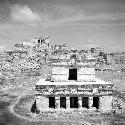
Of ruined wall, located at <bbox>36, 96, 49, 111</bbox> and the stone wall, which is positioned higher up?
the stone wall

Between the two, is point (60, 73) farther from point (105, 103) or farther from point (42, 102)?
point (105, 103)

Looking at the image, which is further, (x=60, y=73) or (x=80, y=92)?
(x=60, y=73)

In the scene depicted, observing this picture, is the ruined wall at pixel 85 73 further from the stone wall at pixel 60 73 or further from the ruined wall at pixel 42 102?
the ruined wall at pixel 42 102

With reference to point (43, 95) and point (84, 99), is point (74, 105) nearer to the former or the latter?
point (84, 99)

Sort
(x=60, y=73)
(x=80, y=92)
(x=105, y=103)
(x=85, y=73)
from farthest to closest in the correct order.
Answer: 1. (x=60, y=73)
2. (x=85, y=73)
3. (x=105, y=103)
4. (x=80, y=92)

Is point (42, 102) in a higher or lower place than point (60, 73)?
A: lower

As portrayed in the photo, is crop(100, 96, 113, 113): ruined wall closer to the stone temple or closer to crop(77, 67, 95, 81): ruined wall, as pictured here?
the stone temple

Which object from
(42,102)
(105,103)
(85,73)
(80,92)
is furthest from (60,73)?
(105,103)

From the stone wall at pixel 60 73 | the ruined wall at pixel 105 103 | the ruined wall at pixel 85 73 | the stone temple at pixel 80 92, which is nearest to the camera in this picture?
the stone temple at pixel 80 92

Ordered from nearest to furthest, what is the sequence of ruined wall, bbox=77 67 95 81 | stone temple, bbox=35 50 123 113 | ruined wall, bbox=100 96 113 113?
1. stone temple, bbox=35 50 123 113
2. ruined wall, bbox=100 96 113 113
3. ruined wall, bbox=77 67 95 81

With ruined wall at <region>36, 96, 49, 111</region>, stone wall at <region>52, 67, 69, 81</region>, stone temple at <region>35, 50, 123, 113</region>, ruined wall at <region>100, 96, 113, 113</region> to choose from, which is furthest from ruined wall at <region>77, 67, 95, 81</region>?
ruined wall at <region>36, 96, 49, 111</region>

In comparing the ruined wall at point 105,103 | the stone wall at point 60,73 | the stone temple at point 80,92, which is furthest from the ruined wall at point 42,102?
the ruined wall at point 105,103

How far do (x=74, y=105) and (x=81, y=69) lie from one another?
12.0 ft

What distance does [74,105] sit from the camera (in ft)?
64.6
